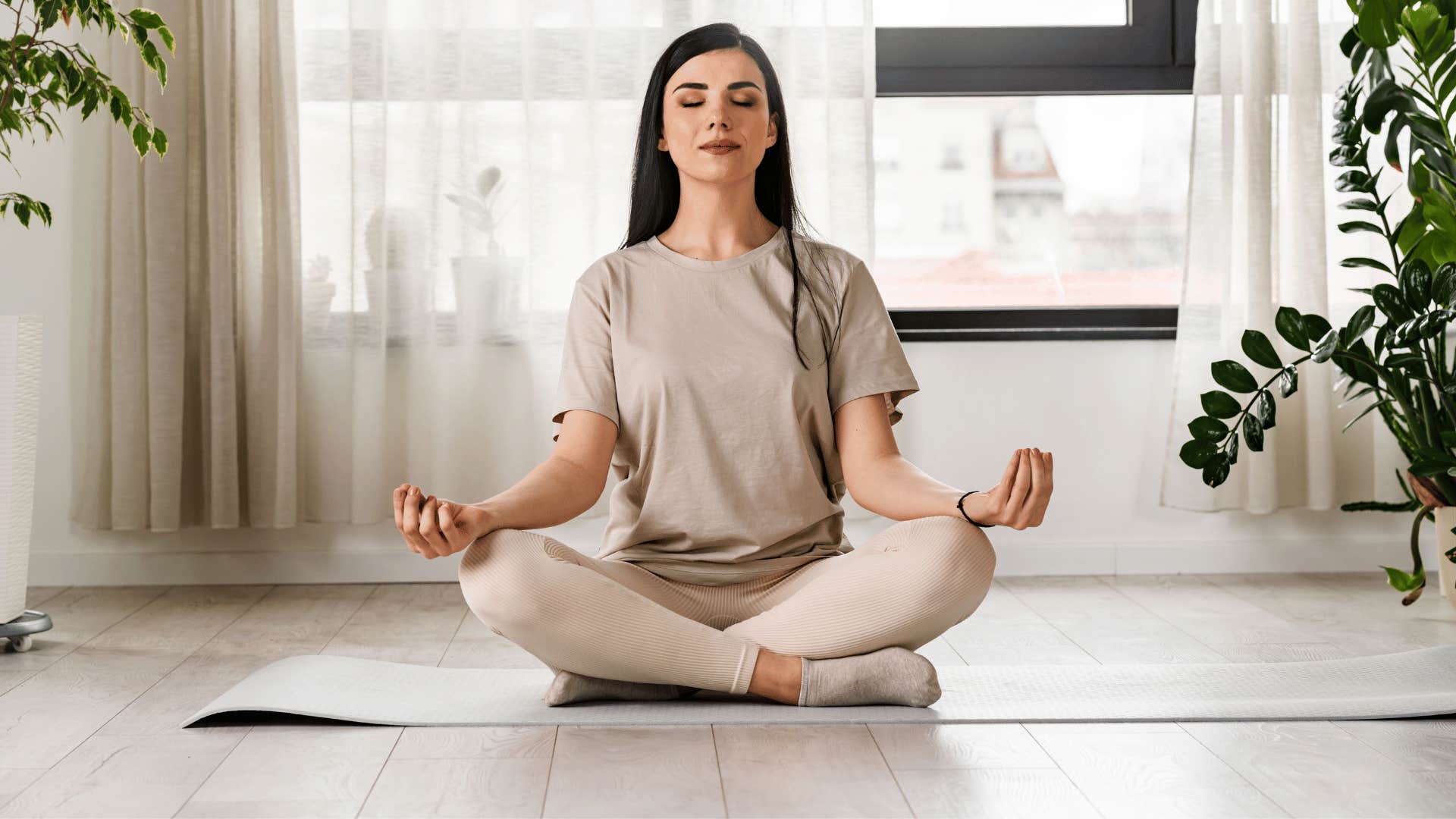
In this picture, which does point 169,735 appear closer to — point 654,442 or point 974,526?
point 654,442

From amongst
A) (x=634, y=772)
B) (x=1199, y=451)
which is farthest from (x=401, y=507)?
(x=1199, y=451)

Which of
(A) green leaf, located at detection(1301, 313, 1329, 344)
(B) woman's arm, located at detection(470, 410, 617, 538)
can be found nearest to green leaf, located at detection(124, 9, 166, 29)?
(B) woman's arm, located at detection(470, 410, 617, 538)

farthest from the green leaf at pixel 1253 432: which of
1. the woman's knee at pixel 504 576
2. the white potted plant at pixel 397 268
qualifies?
the white potted plant at pixel 397 268

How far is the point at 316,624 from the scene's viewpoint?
7.69 feet

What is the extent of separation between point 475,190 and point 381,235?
0.22 metres

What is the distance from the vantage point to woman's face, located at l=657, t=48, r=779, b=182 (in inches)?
69.2

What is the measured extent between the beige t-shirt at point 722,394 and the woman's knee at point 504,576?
23 cm

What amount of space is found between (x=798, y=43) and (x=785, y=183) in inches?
38.2

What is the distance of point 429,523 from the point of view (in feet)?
4.71


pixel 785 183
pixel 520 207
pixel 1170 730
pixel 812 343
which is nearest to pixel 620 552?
pixel 812 343

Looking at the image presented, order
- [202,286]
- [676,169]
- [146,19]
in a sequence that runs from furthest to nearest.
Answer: [202,286] < [146,19] < [676,169]

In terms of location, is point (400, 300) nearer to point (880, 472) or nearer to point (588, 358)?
point (588, 358)

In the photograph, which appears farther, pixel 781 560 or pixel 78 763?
pixel 781 560

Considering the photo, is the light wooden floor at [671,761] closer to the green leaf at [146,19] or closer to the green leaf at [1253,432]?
the green leaf at [1253,432]
